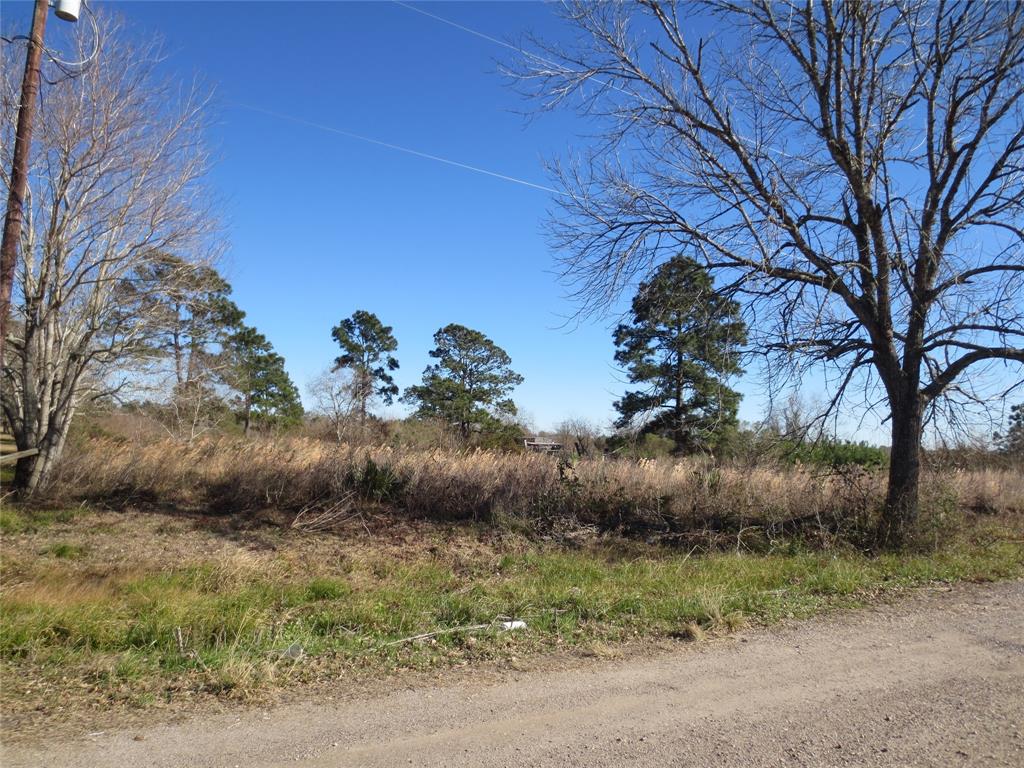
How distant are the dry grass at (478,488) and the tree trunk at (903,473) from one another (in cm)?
97

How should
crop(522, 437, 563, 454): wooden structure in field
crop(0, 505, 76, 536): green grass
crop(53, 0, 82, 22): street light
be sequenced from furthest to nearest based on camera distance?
crop(522, 437, 563, 454): wooden structure in field → crop(0, 505, 76, 536): green grass → crop(53, 0, 82, 22): street light

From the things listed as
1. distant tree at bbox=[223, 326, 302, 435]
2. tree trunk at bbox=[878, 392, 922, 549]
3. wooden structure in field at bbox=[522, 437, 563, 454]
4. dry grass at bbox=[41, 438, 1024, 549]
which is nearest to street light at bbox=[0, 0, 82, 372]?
dry grass at bbox=[41, 438, 1024, 549]

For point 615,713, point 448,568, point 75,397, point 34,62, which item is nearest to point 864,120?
point 448,568

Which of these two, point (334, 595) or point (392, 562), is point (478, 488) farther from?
point (334, 595)

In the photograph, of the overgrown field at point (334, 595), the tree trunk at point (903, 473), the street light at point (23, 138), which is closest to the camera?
the overgrown field at point (334, 595)

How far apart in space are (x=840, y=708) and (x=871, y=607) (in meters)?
2.94

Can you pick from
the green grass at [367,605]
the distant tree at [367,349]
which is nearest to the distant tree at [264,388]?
the distant tree at [367,349]

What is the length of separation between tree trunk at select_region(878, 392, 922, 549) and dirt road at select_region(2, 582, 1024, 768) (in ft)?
16.8

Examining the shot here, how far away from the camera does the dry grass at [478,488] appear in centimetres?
1217

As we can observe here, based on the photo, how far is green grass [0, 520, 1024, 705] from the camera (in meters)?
4.96

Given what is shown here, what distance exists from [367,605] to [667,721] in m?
3.62

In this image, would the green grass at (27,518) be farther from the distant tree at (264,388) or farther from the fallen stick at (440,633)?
the distant tree at (264,388)

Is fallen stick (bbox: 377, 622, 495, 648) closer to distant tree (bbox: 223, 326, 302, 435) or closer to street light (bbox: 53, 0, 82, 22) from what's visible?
street light (bbox: 53, 0, 82, 22)

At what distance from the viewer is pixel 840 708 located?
429 centimetres
